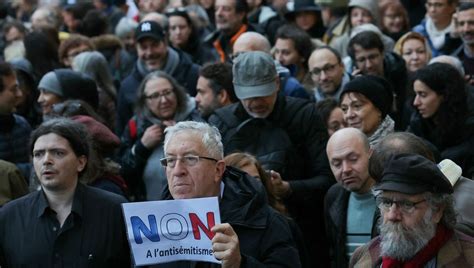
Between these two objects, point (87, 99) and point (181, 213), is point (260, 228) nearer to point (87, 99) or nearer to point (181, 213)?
point (181, 213)

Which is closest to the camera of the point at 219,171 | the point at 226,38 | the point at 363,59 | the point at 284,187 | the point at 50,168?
the point at 219,171

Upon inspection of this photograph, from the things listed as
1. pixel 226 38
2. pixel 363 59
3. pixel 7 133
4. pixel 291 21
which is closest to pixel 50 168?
pixel 7 133

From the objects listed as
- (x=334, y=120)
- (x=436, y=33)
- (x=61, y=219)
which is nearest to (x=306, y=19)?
(x=436, y=33)

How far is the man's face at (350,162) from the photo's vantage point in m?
7.46

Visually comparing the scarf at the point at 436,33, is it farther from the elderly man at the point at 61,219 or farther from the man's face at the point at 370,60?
the elderly man at the point at 61,219

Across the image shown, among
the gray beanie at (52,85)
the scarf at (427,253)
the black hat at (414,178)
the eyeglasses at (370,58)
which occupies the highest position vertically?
the gray beanie at (52,85)

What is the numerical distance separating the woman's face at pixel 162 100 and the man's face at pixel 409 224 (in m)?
4.51

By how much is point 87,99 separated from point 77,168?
2.81 meters

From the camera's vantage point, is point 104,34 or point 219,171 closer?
point 219,171

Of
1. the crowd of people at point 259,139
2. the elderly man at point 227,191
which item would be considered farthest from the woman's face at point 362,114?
the elderly man at point 227,191

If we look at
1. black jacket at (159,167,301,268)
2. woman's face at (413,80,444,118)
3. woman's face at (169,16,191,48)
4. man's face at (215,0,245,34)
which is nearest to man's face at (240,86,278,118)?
woman's face at (413,80,444,118)

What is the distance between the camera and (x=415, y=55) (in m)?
11.2

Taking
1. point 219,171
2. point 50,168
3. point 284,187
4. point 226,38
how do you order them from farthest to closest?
1. point 226,38
2. point 284,187
3. point 50,168
4. point 219,171

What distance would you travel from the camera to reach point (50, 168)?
6.76 meters
